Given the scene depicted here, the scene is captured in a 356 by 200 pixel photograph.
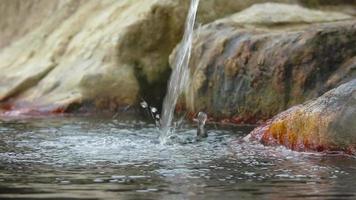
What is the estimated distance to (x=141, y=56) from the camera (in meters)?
24.8

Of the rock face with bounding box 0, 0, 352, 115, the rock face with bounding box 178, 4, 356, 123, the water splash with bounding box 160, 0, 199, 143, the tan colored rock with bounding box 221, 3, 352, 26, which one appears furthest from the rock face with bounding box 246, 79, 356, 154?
the rock face with bounding box 0, 0, 352, 115

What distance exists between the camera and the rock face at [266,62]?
17.3m

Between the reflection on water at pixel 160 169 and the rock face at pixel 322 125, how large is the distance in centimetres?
35

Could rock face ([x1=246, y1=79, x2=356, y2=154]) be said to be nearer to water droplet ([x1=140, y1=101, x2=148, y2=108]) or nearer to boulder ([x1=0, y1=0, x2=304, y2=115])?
water droplet ([x1=140, y1=101, x2=148, y2=108])

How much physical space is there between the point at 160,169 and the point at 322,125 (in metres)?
3.02

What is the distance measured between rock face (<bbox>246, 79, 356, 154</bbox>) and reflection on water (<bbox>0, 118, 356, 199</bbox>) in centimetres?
35

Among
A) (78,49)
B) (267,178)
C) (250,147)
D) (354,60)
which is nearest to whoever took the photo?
(267,178)

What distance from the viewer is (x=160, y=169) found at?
10.4 m

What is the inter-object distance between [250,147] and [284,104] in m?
4.93

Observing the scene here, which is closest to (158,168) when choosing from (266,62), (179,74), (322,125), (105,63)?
(322,125)

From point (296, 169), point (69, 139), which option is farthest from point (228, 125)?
point (296, 169)

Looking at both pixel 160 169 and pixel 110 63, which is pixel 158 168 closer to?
pixel 160 169

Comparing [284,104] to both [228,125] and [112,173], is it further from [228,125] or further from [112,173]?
[112,173]

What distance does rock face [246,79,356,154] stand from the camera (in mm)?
12070
